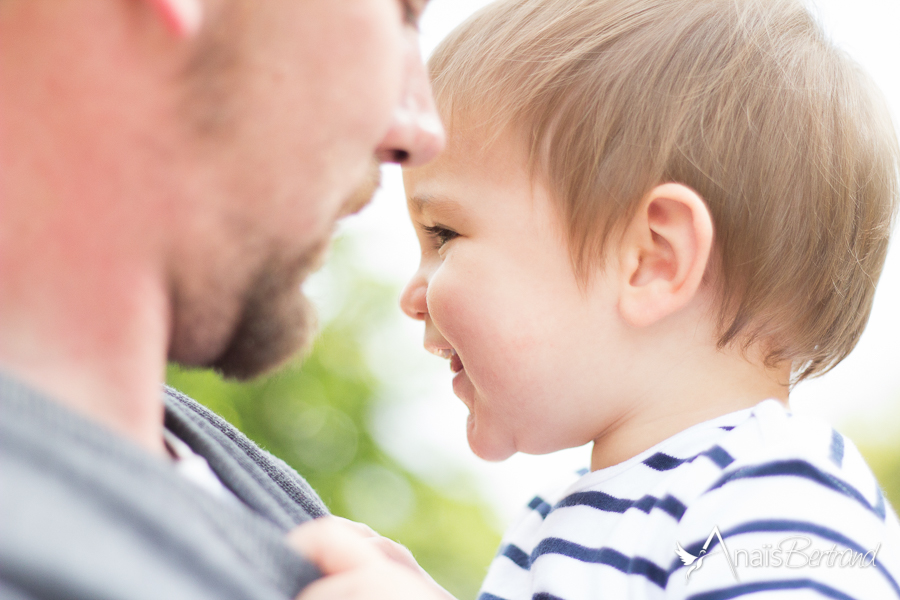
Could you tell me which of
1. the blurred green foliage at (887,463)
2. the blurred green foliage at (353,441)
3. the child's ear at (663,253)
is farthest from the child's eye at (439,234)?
the blurred green foliage at (887,463)

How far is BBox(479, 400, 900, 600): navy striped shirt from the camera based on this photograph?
926 millimetres

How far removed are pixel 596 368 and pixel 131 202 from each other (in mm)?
782

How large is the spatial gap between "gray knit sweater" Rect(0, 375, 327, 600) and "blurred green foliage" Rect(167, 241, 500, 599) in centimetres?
348

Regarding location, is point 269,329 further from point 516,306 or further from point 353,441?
point 353,441

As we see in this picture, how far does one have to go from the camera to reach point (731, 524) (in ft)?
3.15

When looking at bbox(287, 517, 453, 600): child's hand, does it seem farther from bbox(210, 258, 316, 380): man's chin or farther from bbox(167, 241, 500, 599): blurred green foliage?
bbox(167, 241, 500, 599): blurred green foliage

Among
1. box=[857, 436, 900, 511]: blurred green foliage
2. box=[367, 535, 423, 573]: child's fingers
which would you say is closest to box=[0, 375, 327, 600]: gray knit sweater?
box=[367, 535, 423, 573]: child's fingers

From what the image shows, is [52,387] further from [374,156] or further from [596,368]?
[596,368]

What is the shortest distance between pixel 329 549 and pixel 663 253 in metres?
0.73

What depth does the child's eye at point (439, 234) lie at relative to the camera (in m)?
1.38

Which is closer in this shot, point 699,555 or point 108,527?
point 108,527

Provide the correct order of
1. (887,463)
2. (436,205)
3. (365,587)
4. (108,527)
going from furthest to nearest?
(887,463) < (436,205) < (365,587) < (108,527)

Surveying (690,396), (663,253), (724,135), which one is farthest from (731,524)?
(724,135)

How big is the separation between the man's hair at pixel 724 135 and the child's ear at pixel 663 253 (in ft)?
0.10
